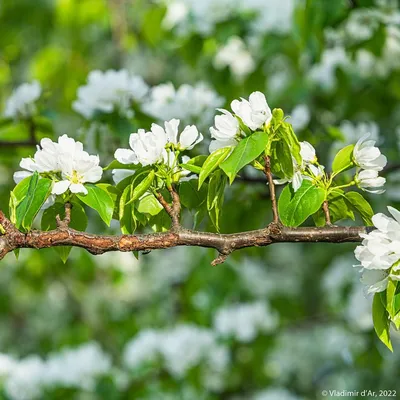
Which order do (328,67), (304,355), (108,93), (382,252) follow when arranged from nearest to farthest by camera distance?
(382,252) < (108,93) < (328,67) < (304,355)

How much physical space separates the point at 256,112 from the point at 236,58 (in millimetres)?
2062

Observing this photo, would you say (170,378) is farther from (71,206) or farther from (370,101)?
(71,206)

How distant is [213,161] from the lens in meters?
0.75

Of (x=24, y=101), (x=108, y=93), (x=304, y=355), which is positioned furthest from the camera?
(x=304, y=355)

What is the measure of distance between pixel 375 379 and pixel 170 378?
1.00m

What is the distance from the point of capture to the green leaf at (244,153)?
28.5 inches

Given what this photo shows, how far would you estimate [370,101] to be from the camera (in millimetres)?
2268

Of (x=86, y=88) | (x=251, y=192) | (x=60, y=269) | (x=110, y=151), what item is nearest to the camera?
(x=86, y=88)

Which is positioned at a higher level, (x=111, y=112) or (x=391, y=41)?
(x=391, y=41)

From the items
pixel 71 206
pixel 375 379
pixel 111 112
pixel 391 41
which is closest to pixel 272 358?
pixel 375 379

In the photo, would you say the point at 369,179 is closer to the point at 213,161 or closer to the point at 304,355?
the point at 213,161

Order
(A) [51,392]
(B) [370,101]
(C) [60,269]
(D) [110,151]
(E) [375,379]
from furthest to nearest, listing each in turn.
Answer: (C) [60,269]
(E) [375,379]
(B) [370,101]
(A) [51,392]
(D) [110,151]

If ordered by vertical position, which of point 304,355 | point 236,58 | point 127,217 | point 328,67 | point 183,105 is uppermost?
point 236,58

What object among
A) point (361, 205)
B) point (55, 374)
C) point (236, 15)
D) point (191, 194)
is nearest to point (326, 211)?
point (361, 205)
